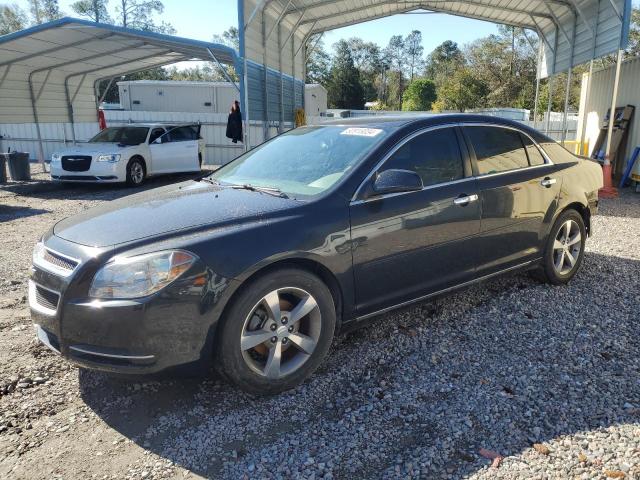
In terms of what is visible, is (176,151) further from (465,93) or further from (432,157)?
(465,93)

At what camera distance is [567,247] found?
498 centimetres

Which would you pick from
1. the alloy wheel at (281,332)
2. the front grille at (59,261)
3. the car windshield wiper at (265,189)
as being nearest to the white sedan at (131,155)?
the car windshield wiper at (265,189)

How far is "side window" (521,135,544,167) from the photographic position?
4641 mm

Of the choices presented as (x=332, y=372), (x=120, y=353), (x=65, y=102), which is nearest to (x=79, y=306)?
(x=120, y=353)

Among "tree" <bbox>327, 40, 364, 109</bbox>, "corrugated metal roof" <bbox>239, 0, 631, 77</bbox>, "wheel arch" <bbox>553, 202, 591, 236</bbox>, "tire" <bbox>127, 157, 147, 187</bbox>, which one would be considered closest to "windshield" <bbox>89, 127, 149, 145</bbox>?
"tire" <bbox>127, 157, 147, 187</bbox>

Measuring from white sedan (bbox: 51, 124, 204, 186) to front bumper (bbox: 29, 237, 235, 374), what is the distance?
10184 millimetres

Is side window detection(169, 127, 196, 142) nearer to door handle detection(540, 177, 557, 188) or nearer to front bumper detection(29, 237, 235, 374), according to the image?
door handle detection(540, 177, 557, 188)

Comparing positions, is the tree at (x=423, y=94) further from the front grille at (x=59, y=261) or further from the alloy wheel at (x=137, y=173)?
the front grille at (x=59, y=261)

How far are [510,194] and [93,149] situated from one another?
10855 mm

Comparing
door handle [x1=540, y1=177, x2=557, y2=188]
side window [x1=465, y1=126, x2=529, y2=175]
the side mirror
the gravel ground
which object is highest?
side window [x1=465, y1=126, x2=529, y2=175]

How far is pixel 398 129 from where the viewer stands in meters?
3.74

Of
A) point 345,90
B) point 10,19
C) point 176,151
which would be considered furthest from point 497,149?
point 10,19

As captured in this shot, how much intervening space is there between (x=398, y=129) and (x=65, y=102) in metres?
17.4

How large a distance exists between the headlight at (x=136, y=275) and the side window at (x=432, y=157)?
168 centimetres
